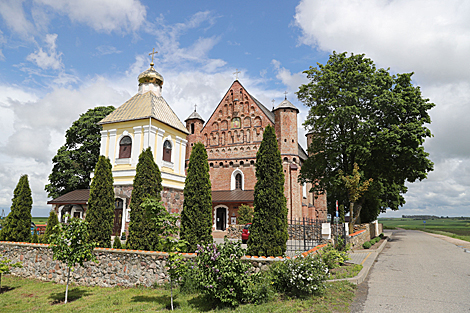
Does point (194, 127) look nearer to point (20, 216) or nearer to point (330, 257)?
point (20, 216)

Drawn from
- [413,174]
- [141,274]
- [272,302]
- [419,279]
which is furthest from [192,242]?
[413,174]

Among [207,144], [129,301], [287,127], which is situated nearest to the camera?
[129,301]

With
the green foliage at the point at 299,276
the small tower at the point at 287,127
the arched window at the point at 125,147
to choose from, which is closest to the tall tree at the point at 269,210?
the green foliage at the point at 299,276

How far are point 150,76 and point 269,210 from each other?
1594cm

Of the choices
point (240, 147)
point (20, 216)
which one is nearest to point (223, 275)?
point (20, 216)

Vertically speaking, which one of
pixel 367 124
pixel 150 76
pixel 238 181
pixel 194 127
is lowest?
pixel 238 181

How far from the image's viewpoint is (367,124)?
63.9ft

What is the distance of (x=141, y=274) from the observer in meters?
10.2

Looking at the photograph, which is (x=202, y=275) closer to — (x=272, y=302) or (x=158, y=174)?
(x=272, y=302)

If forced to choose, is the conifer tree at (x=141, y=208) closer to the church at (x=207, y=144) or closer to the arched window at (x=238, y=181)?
the church at (x=207, y=144)

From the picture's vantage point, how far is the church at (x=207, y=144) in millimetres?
18875

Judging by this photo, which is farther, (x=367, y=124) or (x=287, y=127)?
(x=287, y=127)

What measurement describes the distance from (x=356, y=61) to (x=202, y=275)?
66.4 feet

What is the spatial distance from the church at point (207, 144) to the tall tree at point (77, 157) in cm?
535
